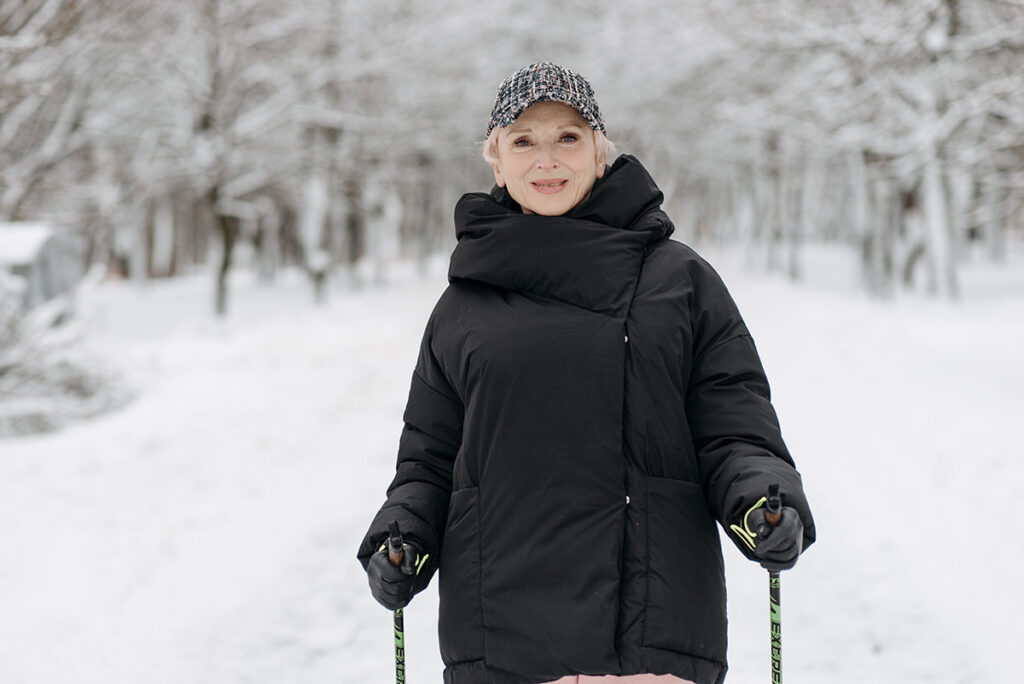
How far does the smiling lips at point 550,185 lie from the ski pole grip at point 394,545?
839 millimetres

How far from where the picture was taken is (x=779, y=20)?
17.2 metres

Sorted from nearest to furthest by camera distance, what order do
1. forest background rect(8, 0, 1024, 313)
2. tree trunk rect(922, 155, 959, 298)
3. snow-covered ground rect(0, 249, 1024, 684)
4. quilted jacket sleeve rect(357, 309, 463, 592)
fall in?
1. quilted jacket sleeve rect(357, 309, 463, 592)
2. snow-covered ground rect(0, 249, 1024, 684)
3. forest background rect(8, 0, 1024, 313)
4. tree trunk rect(922, 155, 959, 298)

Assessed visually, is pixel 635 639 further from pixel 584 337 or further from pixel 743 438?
pixel 584 337

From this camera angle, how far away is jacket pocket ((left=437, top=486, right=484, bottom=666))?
2.23 meters

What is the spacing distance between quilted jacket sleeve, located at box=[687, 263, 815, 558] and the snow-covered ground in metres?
2.15

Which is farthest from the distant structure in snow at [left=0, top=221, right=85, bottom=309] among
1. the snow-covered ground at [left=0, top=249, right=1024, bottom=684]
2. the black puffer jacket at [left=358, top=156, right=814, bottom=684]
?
the black puffer jacket at [left=358, top=156, right=814, bottom=684]

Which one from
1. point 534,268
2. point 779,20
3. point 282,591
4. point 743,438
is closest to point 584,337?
point 534,268

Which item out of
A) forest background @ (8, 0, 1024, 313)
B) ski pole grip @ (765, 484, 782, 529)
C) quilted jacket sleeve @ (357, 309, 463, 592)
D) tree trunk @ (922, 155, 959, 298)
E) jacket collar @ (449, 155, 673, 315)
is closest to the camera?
ski pole grip @ (765, 484, 782, 529)

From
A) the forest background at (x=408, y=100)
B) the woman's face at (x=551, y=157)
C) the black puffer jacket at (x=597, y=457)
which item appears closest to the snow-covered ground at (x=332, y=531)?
the black puffer jacket at (x=597, y=457)

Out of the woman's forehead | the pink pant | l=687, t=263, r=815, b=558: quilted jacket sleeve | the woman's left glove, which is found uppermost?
the woman's forehead

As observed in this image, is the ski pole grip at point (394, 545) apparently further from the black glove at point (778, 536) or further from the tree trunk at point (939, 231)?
the tree trunk at point (939, 231)

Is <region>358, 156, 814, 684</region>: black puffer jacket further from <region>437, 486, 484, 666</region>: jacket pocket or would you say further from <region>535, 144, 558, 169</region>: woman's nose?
<region>535, 144, 558, 169</region>: woman's nose

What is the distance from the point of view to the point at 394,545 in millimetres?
2172

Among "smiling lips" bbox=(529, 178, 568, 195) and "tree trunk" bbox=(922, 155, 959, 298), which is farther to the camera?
"tree trunk" bbox=(922, 155, 959, 298)
